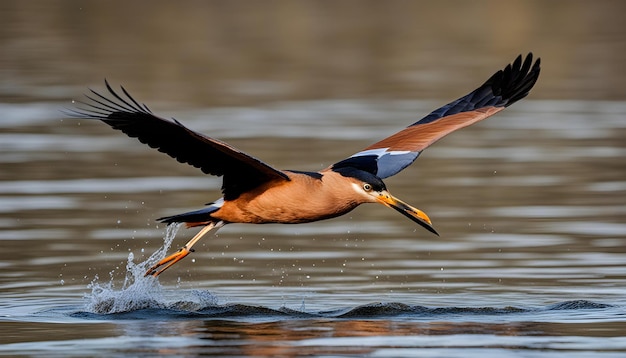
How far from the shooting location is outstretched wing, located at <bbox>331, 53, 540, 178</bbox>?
12.4 m

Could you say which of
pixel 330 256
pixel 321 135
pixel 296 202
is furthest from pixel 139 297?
pixel 321 135

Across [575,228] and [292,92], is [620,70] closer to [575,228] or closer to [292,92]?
[292,92]

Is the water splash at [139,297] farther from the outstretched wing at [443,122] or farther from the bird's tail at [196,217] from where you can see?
the outstretched wing at [443,122]

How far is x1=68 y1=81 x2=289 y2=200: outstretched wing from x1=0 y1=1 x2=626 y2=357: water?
970mm

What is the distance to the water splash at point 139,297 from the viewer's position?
1166 centimetres

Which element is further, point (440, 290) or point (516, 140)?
point (516, 140)

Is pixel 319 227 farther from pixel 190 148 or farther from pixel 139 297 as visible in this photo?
pixel 190 148

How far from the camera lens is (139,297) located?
11.8 m

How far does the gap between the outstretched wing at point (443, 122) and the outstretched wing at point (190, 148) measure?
81 cm

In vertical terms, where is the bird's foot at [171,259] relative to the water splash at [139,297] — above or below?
above

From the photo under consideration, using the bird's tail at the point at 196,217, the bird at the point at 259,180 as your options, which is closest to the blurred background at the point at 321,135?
the bird's tail at the point at 196,217

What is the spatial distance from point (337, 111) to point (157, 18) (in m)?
17.5

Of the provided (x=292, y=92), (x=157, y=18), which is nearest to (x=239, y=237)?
(x=292, y=92)

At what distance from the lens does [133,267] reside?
41.1 feet
